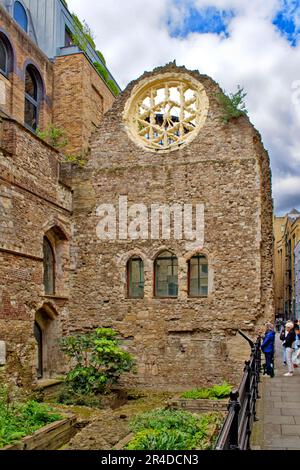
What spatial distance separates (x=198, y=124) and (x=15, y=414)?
10.4 meters

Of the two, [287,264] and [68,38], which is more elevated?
[68,38]

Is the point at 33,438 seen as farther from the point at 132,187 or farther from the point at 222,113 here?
the point at 222,113

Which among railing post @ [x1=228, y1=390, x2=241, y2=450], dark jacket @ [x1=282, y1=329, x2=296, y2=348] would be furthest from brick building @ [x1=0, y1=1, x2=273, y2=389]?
railing post @ [x1=228, y1=390, x2=241, y2=450]

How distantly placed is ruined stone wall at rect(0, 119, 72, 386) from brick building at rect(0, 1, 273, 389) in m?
0.06

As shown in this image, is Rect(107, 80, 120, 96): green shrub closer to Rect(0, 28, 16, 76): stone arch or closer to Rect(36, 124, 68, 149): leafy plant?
Rect(36, 124, 68, 149): leafy plant

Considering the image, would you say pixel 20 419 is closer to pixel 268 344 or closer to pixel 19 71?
pixel 268 344

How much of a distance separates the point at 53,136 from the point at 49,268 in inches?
224

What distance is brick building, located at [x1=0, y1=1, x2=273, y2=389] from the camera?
1473 cm

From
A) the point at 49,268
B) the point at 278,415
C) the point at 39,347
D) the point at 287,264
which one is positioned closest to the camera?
the point at 278,415

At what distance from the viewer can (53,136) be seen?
18.7 meters

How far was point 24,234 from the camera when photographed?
528 inches

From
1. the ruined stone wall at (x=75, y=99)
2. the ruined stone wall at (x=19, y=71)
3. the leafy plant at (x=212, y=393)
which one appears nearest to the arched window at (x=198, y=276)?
the leafy plant at (x=212, y=393)

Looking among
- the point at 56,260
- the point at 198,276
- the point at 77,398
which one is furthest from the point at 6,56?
the point at 77,398
